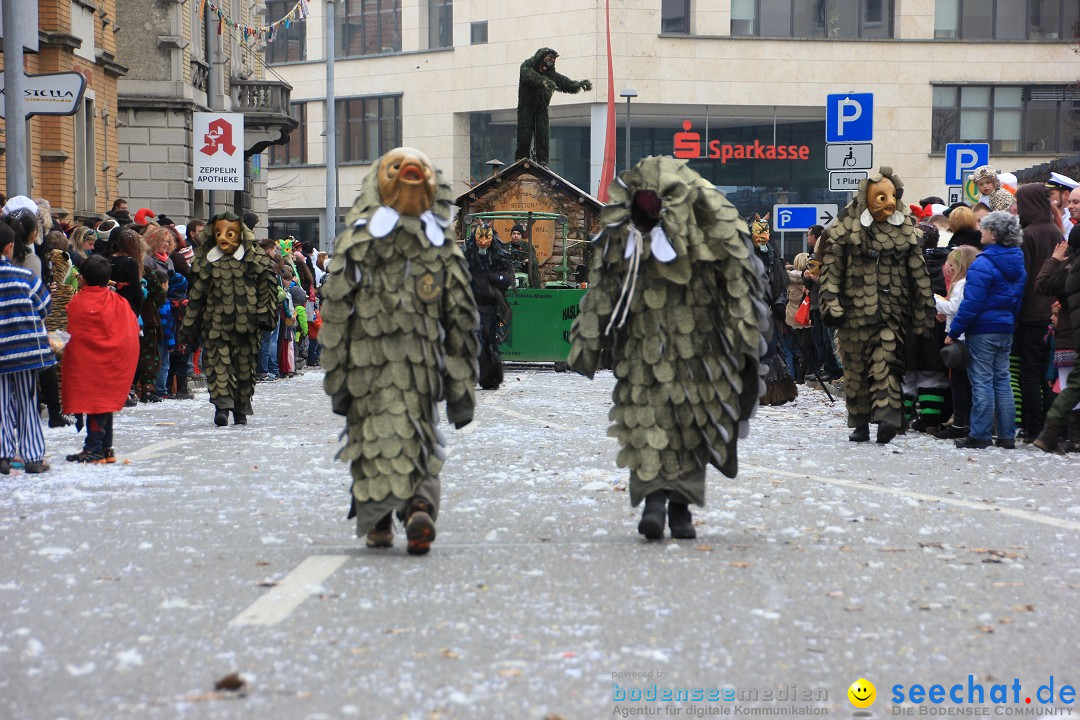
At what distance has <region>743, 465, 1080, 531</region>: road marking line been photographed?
8.39 metres

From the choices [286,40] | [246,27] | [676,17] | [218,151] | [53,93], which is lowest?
[218,151]

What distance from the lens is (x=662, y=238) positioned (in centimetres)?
755

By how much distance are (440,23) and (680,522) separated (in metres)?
51.8

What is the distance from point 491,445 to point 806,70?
1660 inches

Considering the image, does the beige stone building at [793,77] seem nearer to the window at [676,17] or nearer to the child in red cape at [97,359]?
the window at [676,17]

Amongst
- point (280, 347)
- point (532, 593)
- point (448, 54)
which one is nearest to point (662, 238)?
point (532, 593)

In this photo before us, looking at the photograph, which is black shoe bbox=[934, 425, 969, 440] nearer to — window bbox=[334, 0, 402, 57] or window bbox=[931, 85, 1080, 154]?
window bbox=[931, 85, 1080, 154]

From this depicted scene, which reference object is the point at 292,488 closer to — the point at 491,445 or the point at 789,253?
the point at 491,445

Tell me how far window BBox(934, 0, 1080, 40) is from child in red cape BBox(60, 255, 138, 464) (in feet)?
149

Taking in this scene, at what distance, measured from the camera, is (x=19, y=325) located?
10.2 metres

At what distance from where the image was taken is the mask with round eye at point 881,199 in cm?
1236

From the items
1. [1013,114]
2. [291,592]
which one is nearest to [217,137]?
[291,592]

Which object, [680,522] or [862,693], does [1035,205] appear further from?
[862,693]

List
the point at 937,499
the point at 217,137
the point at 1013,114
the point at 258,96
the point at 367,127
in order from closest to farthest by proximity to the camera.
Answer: the point at 937,499
the point at 217,137
the point at 258,96
the point at 1013,114
the point at 367,127
